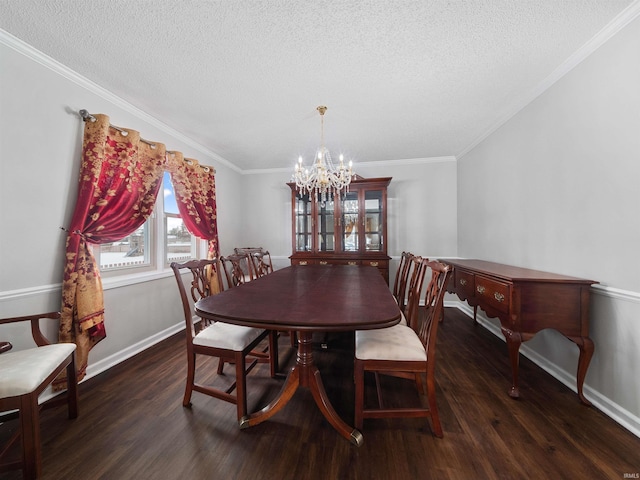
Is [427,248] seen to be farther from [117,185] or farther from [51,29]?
[51,29]

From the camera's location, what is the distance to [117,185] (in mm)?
2027

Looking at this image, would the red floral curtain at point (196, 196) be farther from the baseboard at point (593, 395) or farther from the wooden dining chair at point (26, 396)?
the baseboard at point (593, 395)

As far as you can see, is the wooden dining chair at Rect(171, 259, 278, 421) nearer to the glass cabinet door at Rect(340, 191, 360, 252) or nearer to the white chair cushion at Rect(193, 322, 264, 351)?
the white chair cushion at Rect(193, 322, 264, 351)

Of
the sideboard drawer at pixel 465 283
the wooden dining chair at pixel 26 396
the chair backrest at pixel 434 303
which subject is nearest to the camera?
the wooden dining chair at pixel 26 396

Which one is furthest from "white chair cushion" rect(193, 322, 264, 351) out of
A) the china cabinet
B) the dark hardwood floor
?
the china cabinet

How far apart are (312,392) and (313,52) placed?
84.7 inches

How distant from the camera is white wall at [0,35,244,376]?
4.99 feet

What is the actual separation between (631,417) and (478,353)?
95 cm

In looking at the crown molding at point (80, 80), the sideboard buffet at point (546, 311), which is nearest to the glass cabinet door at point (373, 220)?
the sideboard buffet at point (546, 311)

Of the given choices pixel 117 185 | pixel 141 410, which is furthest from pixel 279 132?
pixel 141 410

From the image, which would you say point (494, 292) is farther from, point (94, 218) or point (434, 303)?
point (94, 218)

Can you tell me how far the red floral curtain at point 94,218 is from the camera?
5.81ft

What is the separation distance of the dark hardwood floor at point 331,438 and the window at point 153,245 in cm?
101

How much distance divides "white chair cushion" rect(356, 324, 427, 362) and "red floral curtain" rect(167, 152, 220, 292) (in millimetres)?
1954
